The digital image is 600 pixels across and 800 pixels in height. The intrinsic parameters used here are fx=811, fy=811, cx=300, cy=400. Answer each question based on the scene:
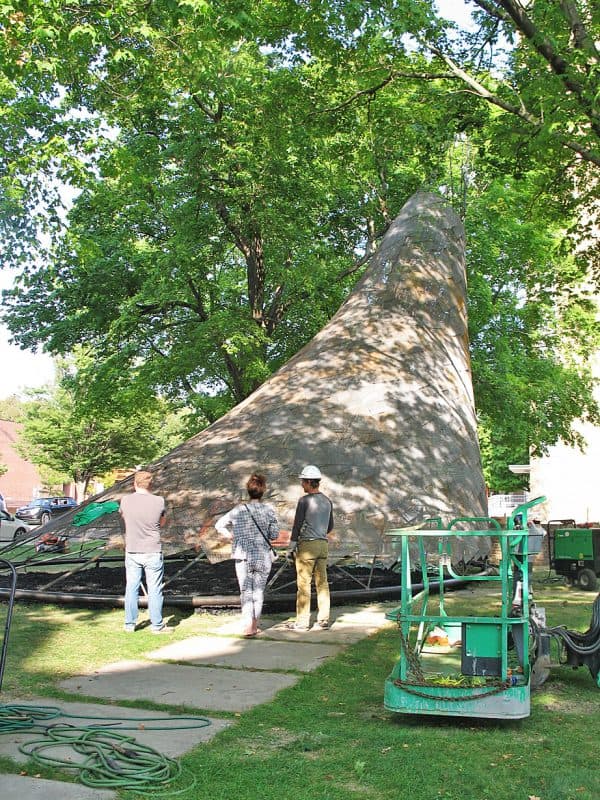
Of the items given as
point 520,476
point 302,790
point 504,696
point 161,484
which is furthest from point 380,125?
point 520,476

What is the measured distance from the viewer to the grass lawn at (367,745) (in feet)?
13.8

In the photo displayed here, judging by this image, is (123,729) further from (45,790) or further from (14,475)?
(14,475)

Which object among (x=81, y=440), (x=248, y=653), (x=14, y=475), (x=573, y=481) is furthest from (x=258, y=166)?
(x=14, y=475)

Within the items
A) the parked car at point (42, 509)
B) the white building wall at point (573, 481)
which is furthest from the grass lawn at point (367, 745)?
the parked car at point (42, 509)

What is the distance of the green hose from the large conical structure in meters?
3.59

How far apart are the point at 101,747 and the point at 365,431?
228 inches

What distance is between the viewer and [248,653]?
25.6 feet

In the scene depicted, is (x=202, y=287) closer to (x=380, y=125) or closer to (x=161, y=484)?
(x=380, y=125)

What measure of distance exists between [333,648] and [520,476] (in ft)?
167

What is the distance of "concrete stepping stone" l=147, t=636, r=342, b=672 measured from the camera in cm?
736

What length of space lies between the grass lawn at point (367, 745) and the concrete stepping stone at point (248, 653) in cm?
26

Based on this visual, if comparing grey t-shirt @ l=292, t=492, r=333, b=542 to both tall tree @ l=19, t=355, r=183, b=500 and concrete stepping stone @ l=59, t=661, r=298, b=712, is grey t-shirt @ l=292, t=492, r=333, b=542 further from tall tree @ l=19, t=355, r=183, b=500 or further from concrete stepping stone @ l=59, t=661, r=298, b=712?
tall tree @ l=19, t=355, r=183, b=500

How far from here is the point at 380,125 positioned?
15.7 metres

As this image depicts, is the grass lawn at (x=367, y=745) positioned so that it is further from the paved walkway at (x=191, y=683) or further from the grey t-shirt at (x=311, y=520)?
the grey t-shirt at (x=311, y=520)
